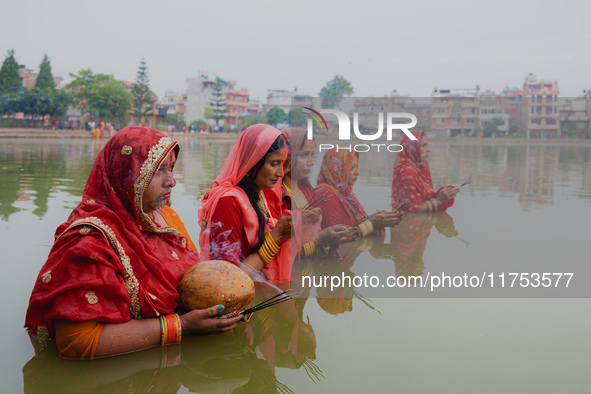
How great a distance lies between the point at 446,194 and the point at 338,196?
992mm

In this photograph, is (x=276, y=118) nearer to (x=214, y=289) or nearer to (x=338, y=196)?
(x=338, y=196)

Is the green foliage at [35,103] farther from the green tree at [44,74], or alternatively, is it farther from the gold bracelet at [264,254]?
the gold bracelet at [264,254]

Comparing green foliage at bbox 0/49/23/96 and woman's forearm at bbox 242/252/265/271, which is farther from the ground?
green foliage at bbox 0/49/23/96

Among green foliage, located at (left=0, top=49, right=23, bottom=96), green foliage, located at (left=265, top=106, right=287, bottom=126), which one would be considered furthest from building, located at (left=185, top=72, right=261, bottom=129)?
green foliage, located at (left=265, top=106, right=287, bottom=126)

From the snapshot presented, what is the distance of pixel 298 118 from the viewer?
3467 millimetres

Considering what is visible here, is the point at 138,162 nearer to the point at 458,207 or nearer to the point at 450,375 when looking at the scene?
the point at 450,375

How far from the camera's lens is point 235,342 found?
282 centimetres

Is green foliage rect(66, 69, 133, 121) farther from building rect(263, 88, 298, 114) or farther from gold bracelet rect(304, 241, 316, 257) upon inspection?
gold bracelet rect(304, 241, 316, 257)

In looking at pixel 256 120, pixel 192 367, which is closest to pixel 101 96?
pixel 256 120

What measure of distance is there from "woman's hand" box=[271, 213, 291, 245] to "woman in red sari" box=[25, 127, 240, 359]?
81 cm

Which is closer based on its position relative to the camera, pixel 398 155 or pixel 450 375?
pixel 450 375

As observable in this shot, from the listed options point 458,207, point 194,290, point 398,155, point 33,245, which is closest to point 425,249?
point 458,207

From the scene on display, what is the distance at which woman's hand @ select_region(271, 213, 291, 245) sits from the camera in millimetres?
3390

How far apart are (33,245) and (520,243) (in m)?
4.27
